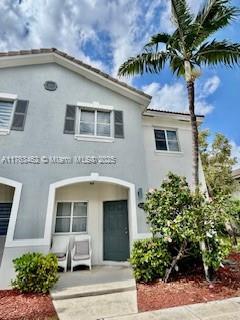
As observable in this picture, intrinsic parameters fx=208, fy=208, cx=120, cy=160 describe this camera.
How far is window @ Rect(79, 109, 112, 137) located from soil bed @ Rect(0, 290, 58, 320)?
6.97 m

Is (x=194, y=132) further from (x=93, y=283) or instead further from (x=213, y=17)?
(x=93, y=283)

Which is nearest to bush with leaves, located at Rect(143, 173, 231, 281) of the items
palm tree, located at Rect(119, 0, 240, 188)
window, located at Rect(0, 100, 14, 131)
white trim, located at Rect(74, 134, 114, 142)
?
palm tree, located at Rect(119, 0, 240, 188)

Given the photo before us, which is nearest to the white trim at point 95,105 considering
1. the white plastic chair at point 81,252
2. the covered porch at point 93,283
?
the white plastic chair at point 81,252

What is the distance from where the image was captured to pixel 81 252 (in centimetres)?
1004

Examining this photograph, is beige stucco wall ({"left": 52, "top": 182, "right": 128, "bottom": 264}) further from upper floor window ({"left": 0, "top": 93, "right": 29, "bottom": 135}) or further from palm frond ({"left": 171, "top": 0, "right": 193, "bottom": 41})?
palm frond ({"left": 171, "top": 0, "right": 193, "bottom": 41})

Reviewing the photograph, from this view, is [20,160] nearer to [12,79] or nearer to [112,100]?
[12,79]

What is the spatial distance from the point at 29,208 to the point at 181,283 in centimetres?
642

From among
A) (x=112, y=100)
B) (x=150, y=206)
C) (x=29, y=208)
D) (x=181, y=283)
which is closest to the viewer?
(x=181, y=283)

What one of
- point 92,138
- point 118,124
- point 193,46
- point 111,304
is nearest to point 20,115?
point 92,138

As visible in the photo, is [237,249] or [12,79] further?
[237,249]

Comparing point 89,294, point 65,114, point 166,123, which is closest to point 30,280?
point 89,294

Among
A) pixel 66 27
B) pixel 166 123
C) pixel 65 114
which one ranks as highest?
pixel 66 27

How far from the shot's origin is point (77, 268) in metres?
9.89

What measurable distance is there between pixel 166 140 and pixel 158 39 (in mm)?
5534
